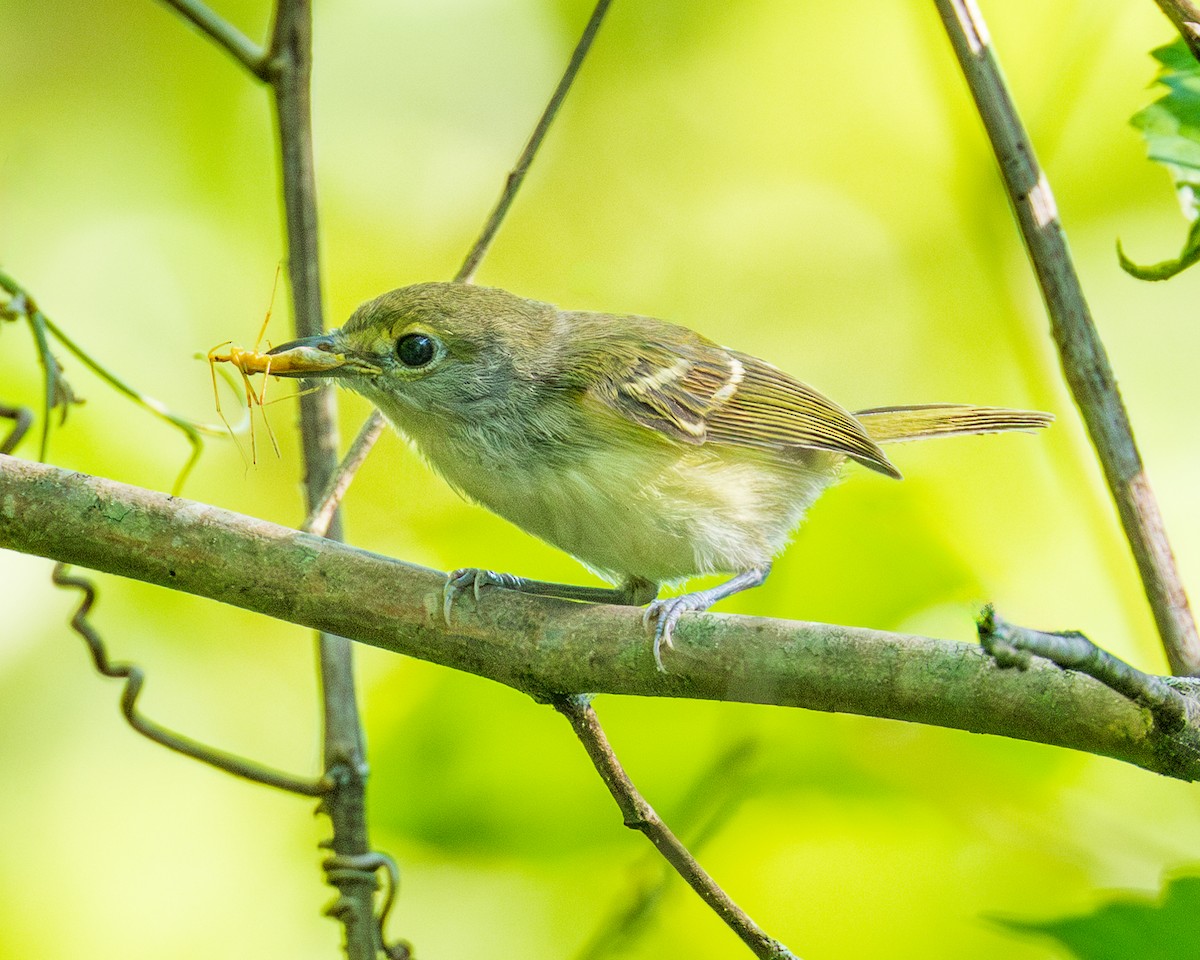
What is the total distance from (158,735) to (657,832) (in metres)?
1.10

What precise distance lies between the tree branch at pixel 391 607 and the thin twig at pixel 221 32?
103cm

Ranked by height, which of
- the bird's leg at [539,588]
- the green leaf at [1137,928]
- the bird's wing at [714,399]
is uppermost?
the green leaf at [1137,928]

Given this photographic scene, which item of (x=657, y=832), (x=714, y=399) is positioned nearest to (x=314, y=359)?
(x=714, y=399)

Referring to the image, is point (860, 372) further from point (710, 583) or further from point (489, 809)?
point (489, 809)

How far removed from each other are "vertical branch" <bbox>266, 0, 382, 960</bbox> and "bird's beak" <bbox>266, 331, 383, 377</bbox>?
0.16ft

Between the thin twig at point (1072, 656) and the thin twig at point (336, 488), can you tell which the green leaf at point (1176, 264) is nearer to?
the thin twig at point (1072, 656)

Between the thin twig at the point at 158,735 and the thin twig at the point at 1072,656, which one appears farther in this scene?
the thin twig at the point at 158,735

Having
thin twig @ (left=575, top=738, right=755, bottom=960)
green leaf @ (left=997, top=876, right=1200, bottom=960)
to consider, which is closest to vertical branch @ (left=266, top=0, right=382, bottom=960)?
thin twig @ (left=575, top=738, right=755, bottom=960)

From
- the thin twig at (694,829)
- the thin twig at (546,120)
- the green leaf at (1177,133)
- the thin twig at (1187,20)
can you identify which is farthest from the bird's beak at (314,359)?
the thin twig at (1187,20)

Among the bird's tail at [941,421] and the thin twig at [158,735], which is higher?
the bird's tail at [941,421]

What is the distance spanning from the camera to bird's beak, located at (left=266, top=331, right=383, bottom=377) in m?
2.54

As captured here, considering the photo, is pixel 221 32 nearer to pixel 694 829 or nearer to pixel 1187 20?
pixel 1187 20

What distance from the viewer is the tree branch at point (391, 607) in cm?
165

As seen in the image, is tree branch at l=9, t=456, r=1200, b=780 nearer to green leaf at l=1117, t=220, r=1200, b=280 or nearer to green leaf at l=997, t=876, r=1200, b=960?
green leaf at l=997, t=876, r=1200, b=960
